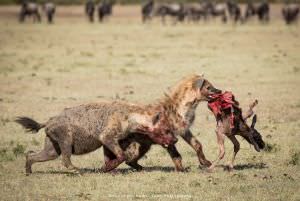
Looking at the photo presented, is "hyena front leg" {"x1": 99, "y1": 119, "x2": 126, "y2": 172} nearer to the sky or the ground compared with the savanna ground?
nearer to the sky

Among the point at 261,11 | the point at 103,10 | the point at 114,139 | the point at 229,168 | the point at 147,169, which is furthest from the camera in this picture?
the point at 103,10

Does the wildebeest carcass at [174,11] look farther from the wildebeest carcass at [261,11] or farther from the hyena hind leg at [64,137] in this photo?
the hyena hind leg at [64,137]

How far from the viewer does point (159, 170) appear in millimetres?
11586

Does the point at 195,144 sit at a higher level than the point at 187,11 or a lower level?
higher

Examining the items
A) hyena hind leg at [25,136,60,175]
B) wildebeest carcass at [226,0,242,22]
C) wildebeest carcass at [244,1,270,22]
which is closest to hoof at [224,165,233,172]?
hyena hind leg at [25,136,60,175]

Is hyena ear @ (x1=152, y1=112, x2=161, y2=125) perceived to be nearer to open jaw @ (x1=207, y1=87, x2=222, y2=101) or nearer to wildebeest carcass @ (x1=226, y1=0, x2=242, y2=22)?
open jaw @ (x1=207, y1=87, x2=222, y2=101)

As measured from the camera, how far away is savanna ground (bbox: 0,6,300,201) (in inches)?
409

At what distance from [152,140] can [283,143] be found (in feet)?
11.0

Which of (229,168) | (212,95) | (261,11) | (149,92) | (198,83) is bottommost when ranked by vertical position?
(261,11)

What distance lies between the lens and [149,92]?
785 inches

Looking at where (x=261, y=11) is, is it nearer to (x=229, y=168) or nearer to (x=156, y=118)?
(x=229, y=168)

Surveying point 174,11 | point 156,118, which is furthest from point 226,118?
point 174,11

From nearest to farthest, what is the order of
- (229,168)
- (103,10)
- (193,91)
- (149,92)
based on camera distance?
1. (193,91)
2. (229,168)
3. (149,92)
4. (103,10)

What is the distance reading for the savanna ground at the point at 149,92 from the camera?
10.4 m
